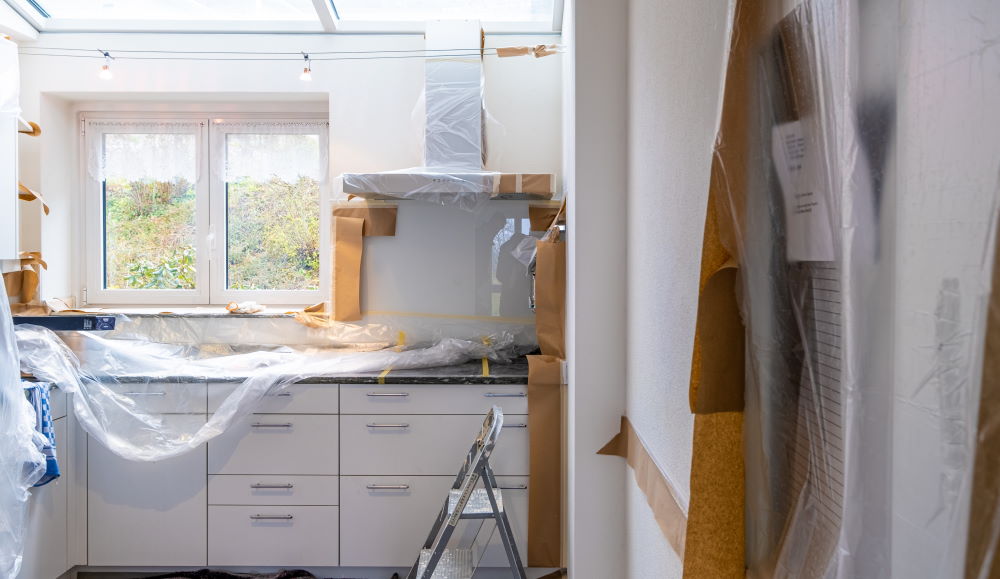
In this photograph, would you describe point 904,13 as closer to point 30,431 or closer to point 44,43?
point 30,431

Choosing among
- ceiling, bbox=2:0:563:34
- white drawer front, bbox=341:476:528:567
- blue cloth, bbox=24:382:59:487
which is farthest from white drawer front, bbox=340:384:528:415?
ceiling, bbox=2:0:563:34

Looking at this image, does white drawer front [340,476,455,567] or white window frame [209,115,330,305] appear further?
white window frame [209,115,330,305]

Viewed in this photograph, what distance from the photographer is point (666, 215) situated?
Result: 1.28 metres

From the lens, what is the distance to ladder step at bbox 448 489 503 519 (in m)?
2.01

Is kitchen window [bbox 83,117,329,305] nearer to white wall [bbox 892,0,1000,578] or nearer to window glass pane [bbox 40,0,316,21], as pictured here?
window glass pane [bbox 40,0,316,21]

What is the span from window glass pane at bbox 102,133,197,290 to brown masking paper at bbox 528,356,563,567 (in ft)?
6.23

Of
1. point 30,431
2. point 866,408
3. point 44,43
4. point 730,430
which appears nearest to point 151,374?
point 30,431

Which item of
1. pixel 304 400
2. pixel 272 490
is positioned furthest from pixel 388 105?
pixel 272 490

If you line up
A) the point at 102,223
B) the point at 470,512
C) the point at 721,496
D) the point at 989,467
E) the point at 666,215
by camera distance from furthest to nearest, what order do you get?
the point at 102,223 < the point at 470,512 < the point at 666,215 < the point at 721,496 < the point at 989,467

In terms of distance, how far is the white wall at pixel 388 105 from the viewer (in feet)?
9.68

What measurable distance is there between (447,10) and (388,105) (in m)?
0.50

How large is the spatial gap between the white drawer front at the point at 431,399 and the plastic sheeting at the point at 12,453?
0.96 m

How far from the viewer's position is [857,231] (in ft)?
1.56

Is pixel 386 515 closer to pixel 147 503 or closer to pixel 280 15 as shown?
pixel 147 503
